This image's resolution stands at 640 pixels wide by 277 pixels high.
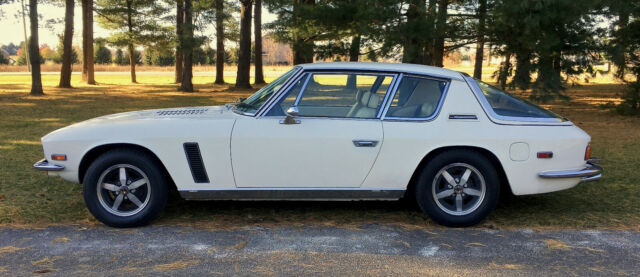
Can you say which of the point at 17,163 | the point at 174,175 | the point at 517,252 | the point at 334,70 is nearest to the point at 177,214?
the point at 174,175

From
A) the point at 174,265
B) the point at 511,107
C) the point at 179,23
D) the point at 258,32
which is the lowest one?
the point at 174,265

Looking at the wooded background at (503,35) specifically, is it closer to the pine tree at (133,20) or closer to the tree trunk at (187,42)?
the tree trunk at (187,42)

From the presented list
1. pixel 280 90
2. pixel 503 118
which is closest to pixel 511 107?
pixel 503 118

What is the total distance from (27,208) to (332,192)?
281 centimetres

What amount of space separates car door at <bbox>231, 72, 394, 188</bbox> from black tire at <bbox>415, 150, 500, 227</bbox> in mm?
499

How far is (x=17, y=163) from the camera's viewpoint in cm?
671

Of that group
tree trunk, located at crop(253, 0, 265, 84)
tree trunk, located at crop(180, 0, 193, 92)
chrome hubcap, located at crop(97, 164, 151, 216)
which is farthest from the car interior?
tree trunk, located at crop(253, 0, 265, 84)

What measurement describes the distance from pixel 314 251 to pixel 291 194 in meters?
0.62

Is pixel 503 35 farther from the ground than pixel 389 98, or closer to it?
farther from the ground

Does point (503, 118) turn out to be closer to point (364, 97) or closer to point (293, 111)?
point (364, 97)

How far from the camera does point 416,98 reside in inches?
167

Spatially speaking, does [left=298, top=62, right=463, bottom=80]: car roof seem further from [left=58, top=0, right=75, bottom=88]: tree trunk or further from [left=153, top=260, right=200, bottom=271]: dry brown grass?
[left=58, top=0, right=75, bottom=88]: tree trunk

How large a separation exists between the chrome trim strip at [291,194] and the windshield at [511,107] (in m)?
1.07

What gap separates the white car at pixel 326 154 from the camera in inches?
157
